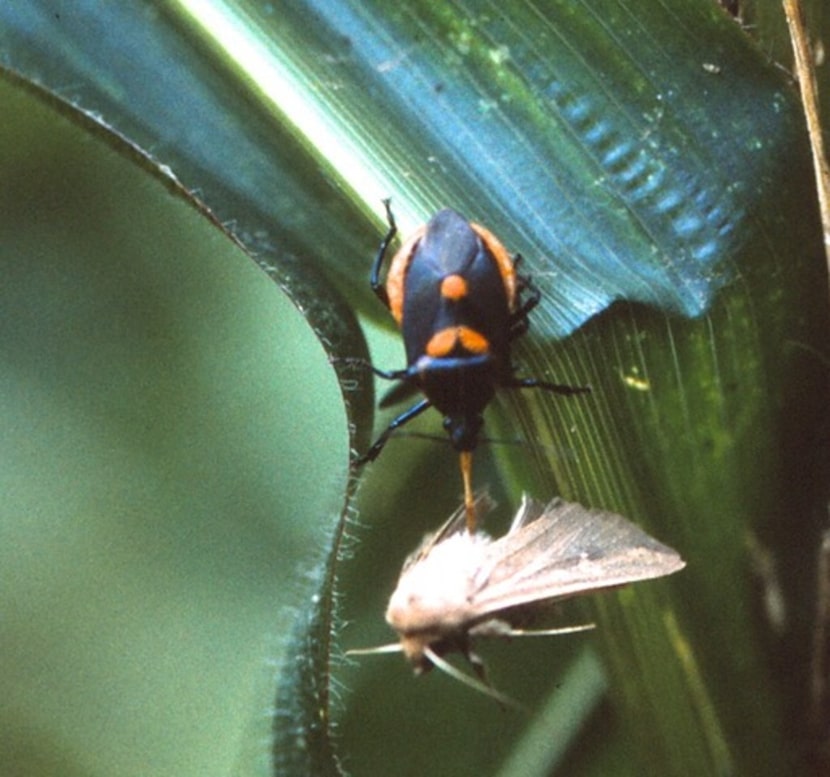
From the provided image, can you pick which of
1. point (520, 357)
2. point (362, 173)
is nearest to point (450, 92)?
point (362, 173)

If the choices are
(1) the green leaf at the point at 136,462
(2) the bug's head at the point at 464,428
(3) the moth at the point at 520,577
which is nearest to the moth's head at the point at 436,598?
(3) the moth at the point at 520,577

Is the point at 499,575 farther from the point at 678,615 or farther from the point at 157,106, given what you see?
the point at 157,106

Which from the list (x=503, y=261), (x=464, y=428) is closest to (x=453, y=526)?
(x=464, y=428)

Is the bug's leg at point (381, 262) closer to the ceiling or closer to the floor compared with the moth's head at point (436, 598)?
closer to the ceiling

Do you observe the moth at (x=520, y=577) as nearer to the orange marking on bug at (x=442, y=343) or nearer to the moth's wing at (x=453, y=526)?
the moth's wing at (x=453, y=526)

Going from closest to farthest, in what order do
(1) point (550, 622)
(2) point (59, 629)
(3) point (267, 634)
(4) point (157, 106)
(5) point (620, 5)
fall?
1. (5) point (620, 5)
2. (4) point (157, 106)
3. (1) point (550, 622)
4. (3) point (267, 634)
5. (2) point (59, 629)

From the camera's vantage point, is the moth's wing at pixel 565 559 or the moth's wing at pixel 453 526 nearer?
the moth's wing at pixel 565 559
